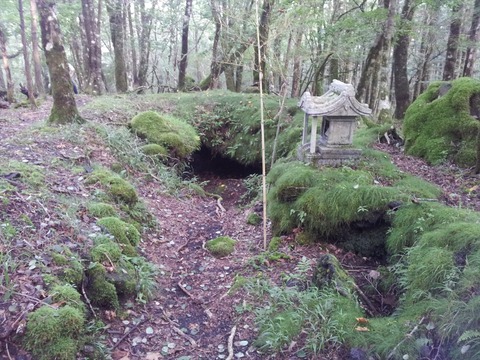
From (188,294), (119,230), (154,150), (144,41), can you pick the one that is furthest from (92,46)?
(188,294)

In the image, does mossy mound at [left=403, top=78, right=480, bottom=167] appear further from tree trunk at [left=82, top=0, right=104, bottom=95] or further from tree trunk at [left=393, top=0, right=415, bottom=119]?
tree trunk at [left=82, top=0, right=104, bottom=95]

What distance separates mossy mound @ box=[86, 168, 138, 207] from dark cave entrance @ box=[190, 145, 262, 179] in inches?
202

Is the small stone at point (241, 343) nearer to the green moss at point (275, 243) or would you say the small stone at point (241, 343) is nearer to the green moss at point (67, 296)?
the green moss at point (67, 296)

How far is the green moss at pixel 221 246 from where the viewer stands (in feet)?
20.5

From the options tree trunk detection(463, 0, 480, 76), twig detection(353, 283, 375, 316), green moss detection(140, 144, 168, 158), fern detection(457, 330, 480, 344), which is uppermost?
tree trunk detection(463, 0, 480, 76)

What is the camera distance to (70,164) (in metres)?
7.02

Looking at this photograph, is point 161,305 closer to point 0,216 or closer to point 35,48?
point 0,216

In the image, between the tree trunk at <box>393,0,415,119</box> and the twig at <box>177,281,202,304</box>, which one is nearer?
the twig at <box>177,281,202,304</box>

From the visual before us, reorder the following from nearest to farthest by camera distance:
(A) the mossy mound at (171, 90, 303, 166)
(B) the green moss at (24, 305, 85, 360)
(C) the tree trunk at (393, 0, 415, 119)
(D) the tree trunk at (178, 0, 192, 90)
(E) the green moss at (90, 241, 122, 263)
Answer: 1. (B) the green moss at (24, 305, 85, 360)
2. (E) the green moss at (90, 241, 122, 263)
3. (A) the mossy mound at (171, 90, 303, 166)
4. (C) the tree trunk at (393, 0, 415, 119)
5. (D) the tree trunk at (178, 0, 192, 90)

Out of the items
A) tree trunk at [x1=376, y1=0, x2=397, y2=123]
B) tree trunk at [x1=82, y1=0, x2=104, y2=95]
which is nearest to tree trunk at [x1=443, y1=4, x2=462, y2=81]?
tree trunk at [x1=376, y1=0, x2=397, y2=123]

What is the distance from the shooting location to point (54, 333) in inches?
131

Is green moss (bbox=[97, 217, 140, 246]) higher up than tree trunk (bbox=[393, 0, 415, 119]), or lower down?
lower down

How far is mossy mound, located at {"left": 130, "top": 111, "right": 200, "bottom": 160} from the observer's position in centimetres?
1035

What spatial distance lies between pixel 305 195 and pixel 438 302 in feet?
9.30
